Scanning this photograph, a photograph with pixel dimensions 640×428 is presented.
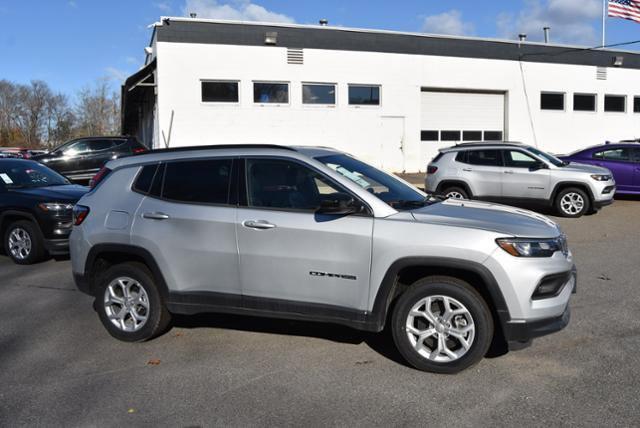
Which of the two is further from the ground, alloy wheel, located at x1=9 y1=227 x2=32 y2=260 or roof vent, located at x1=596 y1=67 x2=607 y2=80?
roof vent, located at x1=596 y1=67 x2=607 y2=80

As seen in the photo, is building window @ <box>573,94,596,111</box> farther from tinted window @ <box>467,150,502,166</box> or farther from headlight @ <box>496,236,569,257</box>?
headlight @ <box>496,236,569,257</box>

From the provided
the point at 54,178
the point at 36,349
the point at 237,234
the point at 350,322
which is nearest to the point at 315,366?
the point at 350,322

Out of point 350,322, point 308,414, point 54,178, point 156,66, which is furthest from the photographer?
point 156,66

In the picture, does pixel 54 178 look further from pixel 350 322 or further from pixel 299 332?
pixel 350 322

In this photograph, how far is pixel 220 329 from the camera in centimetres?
554

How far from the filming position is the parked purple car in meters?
14.1

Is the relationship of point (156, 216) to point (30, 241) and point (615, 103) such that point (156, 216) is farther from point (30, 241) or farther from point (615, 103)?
point (615, 103)

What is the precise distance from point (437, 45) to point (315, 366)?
2076 centimetres

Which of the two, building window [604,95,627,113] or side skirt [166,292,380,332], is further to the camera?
building window [604,95,627,113]

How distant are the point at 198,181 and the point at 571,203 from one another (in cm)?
994

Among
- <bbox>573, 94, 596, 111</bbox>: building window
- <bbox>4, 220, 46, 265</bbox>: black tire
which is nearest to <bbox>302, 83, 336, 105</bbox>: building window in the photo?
<bbox>573, 94, 596, 111</bbox>: building window

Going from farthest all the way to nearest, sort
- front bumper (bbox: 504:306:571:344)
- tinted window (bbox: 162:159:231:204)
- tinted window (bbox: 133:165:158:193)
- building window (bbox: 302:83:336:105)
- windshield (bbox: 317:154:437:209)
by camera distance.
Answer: building window (bbox: 302:83:336:105) < tinted window (bbox: 133:165:158:193) < tinted window (bbox: 162:159:231:204) < windshield (bbox: 317:154:437:209) < front bumper (bbox: 504:306:571:344)

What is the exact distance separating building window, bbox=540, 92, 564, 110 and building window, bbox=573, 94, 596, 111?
693 millimetres

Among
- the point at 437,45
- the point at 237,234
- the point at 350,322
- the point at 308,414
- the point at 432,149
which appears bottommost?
the point at 308,414
